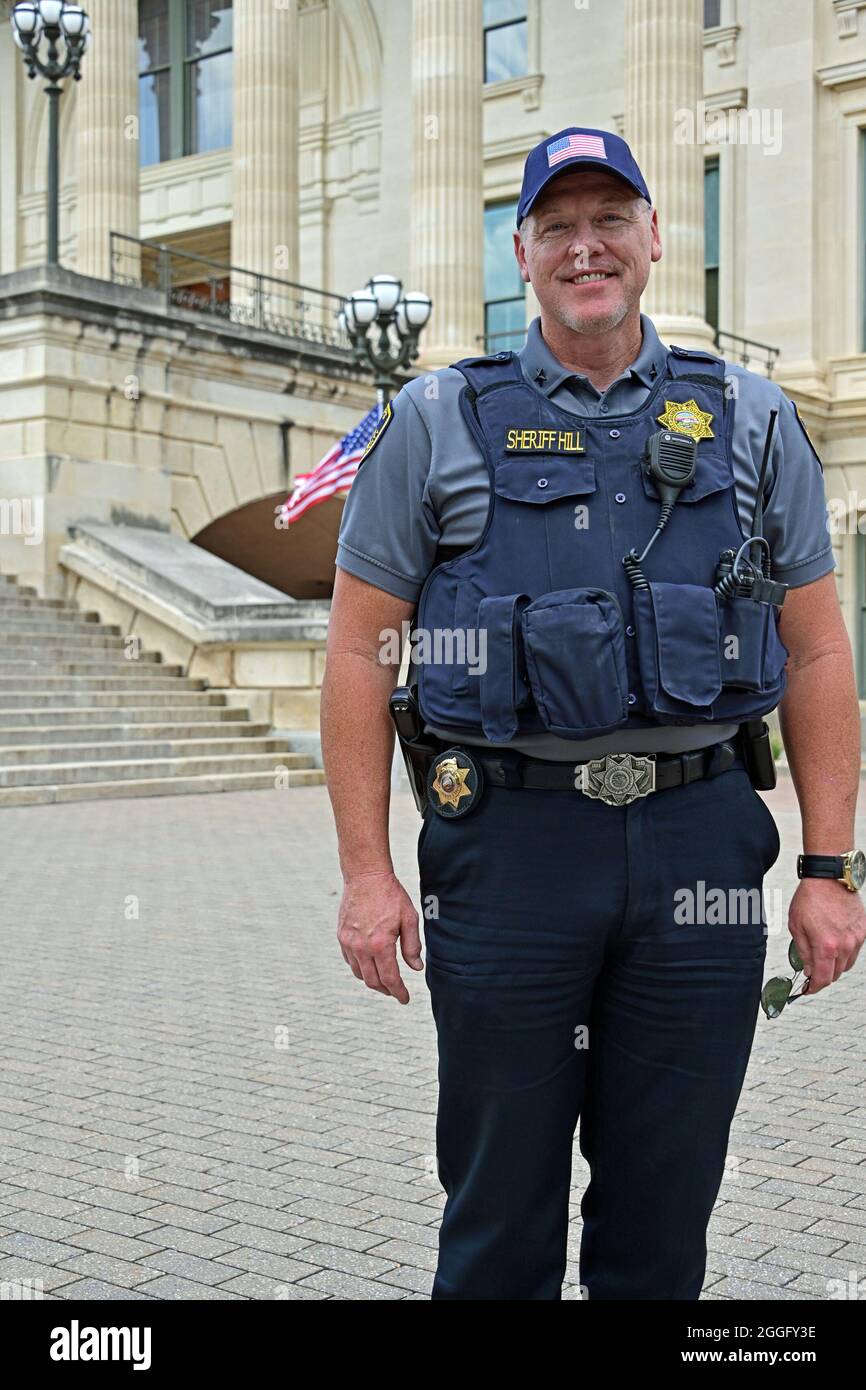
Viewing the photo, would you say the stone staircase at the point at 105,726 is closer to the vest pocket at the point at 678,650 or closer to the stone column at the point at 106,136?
the stone column at the point at 106,136

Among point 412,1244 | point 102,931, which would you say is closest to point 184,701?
point 102,931

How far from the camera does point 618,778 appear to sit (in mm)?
2609

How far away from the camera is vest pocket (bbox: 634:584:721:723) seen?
2580mm

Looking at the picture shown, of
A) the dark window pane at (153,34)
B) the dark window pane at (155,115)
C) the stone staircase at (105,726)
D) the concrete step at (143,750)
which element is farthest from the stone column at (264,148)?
the concrete step at (143,750)

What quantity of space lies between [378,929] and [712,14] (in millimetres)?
33880

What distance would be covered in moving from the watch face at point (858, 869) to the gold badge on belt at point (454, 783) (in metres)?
0.69

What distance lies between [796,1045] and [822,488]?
12.5 feet

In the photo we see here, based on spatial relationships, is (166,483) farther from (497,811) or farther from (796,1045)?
(497,811)

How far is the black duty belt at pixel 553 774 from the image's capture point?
2.61 m

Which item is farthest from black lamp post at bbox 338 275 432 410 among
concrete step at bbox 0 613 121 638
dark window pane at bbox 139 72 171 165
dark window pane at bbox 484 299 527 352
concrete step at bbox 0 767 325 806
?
dark window pane at bbox 139 72 171 165

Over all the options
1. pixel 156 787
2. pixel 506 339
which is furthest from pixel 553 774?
pixel 506 339

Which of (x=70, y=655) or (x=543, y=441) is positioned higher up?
(x=70, y=655)

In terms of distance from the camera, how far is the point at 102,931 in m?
8.55

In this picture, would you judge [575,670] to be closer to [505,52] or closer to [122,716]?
[122,716]
